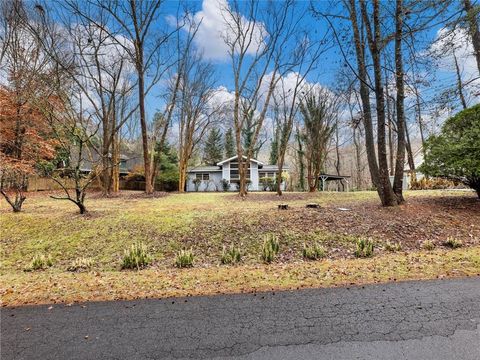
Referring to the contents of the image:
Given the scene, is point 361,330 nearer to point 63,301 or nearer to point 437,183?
point 63,301

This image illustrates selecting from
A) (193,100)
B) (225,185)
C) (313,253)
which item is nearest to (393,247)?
(313,253)

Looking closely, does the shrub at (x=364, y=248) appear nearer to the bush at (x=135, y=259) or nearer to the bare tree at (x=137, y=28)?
the bush at (x=135, y=259)

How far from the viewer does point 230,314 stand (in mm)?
3217

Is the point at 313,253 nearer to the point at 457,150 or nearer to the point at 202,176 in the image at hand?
the point at 457,150

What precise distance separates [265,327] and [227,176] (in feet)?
87.4

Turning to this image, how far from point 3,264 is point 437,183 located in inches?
864

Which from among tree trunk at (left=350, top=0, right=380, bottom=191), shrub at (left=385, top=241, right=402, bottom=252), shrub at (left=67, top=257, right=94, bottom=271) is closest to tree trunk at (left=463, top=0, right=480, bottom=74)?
tree trunk at (left=350, top=0, right=380, bottom=191)

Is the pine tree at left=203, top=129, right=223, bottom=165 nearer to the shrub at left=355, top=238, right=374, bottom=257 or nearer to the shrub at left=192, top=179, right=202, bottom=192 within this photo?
the shrub at left=192, top=179, right=202, bottom=192

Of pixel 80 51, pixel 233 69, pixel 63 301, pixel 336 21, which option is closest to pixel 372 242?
pixel 63 301

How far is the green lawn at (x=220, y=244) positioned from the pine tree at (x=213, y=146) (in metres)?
29.2

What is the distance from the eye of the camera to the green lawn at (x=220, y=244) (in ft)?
14.3

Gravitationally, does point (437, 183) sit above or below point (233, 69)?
below

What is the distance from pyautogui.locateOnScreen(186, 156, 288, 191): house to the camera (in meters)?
28.9

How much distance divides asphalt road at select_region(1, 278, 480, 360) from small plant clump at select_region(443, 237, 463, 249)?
10.2 feet
